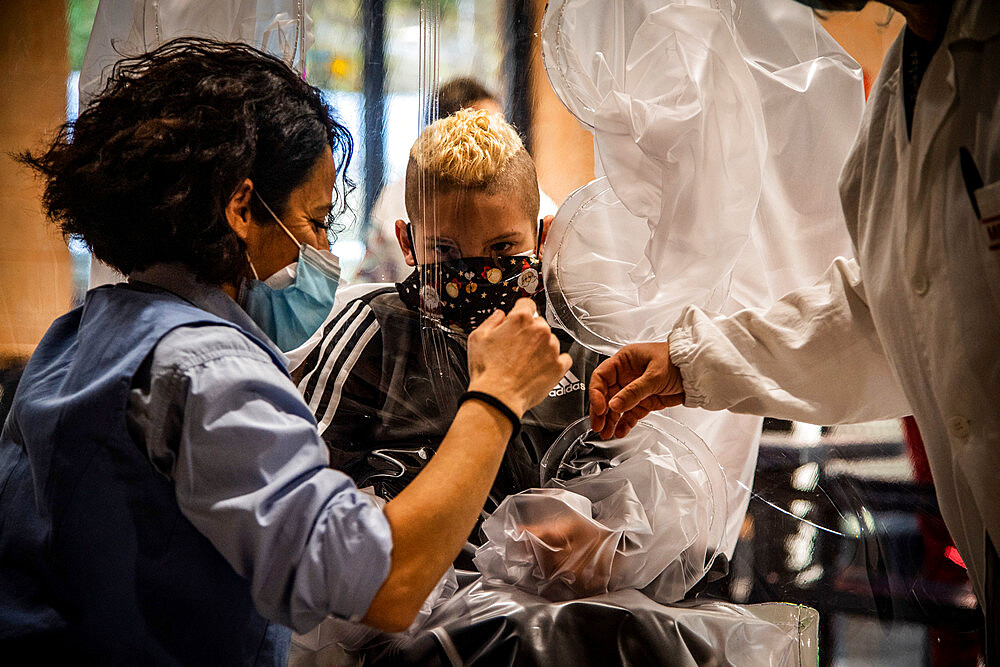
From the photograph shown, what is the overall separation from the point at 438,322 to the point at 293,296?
34 centimetres

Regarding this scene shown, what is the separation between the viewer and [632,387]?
139cm

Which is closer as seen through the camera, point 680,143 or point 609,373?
point 609,373

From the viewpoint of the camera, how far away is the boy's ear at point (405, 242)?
1595 mm

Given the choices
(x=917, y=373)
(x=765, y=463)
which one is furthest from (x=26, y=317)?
(x=917, y=373)

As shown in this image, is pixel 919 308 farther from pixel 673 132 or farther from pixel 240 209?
pixel 240 209

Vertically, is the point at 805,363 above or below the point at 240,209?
below

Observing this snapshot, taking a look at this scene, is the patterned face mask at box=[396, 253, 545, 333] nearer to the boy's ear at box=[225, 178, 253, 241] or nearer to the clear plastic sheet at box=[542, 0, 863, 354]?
the clear plastic sheet at box=[542, 0, 863, 354]

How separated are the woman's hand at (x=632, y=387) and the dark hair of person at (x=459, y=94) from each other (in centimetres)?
52

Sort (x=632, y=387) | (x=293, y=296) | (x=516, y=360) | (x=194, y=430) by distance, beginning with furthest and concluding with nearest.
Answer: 1. (x=632, y=387)
2. (x=293, y=296)
3. (x=516, y=360)
4. (x=194, y=430)

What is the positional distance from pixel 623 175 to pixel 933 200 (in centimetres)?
61

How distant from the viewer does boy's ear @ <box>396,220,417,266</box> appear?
5.23 feet

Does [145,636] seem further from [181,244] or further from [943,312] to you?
[943,312]

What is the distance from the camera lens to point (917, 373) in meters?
1.11

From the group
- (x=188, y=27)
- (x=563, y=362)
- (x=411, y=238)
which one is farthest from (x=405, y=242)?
(x=188, y=27)
